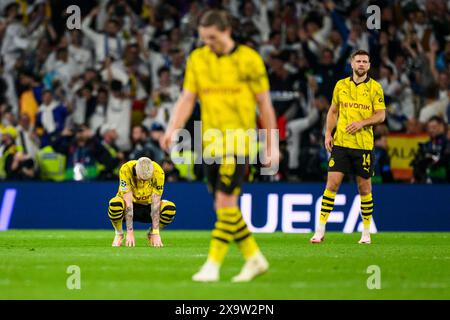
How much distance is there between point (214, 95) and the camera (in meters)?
9.89

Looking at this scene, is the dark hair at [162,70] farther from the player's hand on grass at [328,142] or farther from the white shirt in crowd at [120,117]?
the player's hand on grass at [328,142]

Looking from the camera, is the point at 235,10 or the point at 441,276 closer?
the point at 441,276

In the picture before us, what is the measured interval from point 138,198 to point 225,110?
16.7 ft

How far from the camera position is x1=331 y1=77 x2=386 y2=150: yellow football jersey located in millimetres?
14844

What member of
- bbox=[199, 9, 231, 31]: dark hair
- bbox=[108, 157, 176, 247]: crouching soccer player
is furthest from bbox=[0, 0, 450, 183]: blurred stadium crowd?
bbox=[199, 9, 231, 31]: dark hair

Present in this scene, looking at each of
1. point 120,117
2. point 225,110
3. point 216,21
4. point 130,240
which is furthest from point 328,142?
point 120,117

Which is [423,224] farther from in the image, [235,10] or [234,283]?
[234,283]

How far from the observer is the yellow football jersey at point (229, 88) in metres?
9.78

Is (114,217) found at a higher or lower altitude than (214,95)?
lower

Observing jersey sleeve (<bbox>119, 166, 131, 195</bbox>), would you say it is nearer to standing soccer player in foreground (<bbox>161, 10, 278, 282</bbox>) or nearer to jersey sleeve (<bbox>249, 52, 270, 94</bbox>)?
standing soccer player in foreground (<bbox>161, 10, 278, 282</bbox>)

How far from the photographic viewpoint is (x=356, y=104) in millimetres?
14852

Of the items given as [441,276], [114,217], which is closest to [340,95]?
[114,217]

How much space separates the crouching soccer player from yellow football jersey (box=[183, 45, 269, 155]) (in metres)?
4.29

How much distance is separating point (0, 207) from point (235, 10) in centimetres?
715
